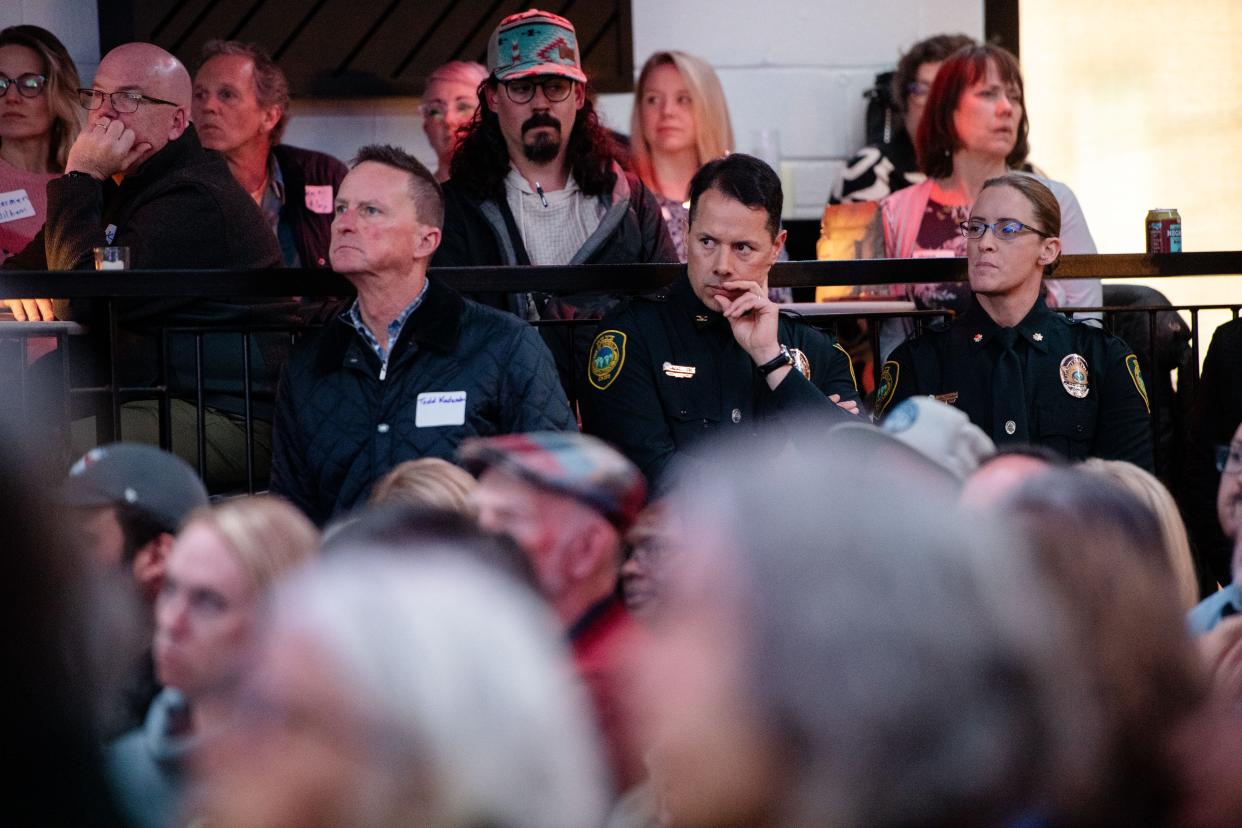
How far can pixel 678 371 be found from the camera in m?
4.40

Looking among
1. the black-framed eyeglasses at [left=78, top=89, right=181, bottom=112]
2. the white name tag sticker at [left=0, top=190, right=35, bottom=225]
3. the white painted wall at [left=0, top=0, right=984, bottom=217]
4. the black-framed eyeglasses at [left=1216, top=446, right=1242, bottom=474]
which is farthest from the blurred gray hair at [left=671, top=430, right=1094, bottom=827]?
the white painted wall at [left=0, top=0, right=984, bottom=217]

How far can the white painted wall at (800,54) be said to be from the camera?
7527 millimetres

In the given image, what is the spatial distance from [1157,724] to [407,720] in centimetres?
87

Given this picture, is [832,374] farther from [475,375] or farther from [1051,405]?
[475,375]

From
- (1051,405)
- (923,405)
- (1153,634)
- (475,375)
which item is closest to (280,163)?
(475,375)

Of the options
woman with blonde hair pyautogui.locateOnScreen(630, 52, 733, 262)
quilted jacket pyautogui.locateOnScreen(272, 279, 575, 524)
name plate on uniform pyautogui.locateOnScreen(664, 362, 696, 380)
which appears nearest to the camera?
quilted jacket pyautogui.locateOnScreen(272, 279, 575, 524)

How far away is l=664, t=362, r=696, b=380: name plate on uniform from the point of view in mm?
4395

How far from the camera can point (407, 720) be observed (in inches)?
68.9

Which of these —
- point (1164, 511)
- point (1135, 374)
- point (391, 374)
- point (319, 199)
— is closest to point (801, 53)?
point (319, 199)

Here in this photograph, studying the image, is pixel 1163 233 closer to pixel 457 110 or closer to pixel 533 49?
pixel 533 49

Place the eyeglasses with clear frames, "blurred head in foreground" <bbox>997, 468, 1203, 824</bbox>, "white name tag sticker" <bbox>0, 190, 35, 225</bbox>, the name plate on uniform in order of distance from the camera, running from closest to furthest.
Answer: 1. "blurred head in foreground" <bbox>997, 468, 1203, 824</bbox>
2. the name plate on uniform
3. "white name tag sticker" <bbox>0, 190, 35, 225</bbox>
4. the eyeglasses with clear frames

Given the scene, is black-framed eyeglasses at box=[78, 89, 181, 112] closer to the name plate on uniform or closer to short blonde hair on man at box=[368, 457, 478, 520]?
the name plate on uniform

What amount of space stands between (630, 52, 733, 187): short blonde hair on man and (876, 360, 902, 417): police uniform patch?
5.00 feet

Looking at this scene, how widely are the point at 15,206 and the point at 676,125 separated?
2.27 m
